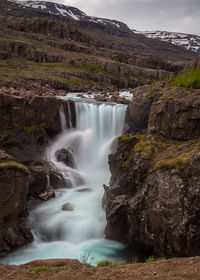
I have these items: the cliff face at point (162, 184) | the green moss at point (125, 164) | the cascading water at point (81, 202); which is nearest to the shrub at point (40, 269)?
the cascading water at point (81, 202)

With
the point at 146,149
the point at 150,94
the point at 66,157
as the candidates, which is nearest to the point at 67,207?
the point at 146,149

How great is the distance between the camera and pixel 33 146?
110 feet

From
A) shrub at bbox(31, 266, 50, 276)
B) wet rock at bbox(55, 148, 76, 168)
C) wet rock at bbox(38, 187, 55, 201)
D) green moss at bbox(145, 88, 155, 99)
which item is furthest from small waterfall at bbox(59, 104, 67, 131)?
shrub at bbox(31, 266, 50, 276)

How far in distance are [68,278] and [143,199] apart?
8.03 metres

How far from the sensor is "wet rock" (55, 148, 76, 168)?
108 feet

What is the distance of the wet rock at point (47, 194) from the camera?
2438 centimetres

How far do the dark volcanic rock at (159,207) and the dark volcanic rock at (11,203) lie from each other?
659 centimetres

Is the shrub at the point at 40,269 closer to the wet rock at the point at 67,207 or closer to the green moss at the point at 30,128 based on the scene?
the wet rock at the point at 67,207

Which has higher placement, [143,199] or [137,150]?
[137,150]

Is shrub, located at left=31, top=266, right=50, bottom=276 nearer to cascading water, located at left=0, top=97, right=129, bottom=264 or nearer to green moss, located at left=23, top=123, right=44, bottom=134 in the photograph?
cascading water, located at left=0, top=97, right=129, bottom=264

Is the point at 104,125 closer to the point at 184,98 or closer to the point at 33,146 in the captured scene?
the point at 33,146

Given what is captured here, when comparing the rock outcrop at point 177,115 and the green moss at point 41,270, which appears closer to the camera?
the green moss at point 41,270

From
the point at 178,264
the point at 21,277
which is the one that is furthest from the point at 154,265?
the point at 21,277

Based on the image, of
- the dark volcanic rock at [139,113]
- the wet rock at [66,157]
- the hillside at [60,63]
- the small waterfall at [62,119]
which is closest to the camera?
the wet rock at [66,157]
